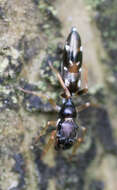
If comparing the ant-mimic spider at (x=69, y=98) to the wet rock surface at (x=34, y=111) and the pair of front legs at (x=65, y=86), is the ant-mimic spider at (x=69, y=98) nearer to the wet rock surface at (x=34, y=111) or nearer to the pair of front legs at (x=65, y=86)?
the pair of front legs at (x=65, y=86)

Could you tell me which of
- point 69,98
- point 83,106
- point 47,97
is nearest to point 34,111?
point 47,97

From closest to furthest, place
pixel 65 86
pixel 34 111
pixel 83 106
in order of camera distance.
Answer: pixel 34 111, pixel 65 86, pixel 83 106

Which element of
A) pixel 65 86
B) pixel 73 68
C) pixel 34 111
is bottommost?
pixel 34 111

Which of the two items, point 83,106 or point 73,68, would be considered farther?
point 83,106

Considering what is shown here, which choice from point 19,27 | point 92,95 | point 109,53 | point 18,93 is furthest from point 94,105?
point 19,27

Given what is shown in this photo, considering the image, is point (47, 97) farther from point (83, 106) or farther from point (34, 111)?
point (83, 106)

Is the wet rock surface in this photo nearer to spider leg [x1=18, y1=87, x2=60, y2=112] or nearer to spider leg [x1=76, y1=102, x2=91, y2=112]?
spider leg [x1=18, y1=87, x2=60, y2=112]

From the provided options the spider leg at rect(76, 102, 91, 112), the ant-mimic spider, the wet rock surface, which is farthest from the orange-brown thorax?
the spider leg at rect(76, 102, 91, 112)

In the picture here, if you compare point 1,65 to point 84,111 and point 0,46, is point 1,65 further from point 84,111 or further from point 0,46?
point 84,111
